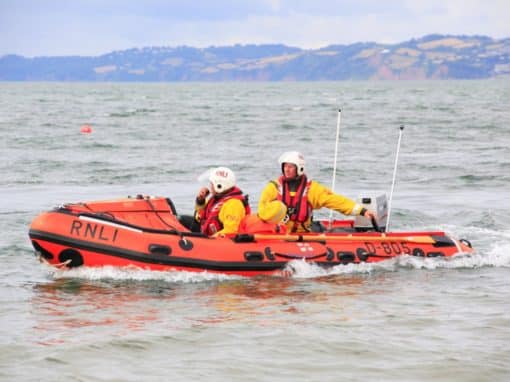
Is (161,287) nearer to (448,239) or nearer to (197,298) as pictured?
(197,298)

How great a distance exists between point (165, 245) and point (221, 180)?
96cm

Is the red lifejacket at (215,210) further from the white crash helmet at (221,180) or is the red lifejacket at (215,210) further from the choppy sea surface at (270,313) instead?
the choppy sea surface at (270,313)

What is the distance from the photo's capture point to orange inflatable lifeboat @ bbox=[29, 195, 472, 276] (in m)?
10.1

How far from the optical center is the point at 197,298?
9523mm

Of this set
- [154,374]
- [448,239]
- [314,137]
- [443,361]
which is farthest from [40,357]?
[314,137]

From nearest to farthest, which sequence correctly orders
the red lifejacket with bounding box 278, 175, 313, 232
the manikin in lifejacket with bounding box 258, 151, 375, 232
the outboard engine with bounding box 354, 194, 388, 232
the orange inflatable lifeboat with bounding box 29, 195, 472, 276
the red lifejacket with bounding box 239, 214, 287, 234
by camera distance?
the orange inflatable lifeboat with bounding box 29, 195, 472, 276
the red lifejacket with bounding box 239, 214, 287, 234
the manikin in lifejacket with bounding box 258, 151, 375, 232
the red lifejacket with bounding box 278, 175, 313, 232
the outboard engine with bounding box 354, 194, 388, 232

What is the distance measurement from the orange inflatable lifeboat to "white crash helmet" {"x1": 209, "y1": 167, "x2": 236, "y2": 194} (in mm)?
554

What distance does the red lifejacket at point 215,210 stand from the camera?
10594 mm

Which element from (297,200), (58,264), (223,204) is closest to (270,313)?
(223,204)

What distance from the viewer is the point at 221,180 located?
1049cm

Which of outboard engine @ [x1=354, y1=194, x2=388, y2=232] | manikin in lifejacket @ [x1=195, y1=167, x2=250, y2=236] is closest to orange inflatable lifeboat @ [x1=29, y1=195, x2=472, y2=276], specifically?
manikin in lifejacket @ [x1=195, y1=167, x2=250, y2=236]

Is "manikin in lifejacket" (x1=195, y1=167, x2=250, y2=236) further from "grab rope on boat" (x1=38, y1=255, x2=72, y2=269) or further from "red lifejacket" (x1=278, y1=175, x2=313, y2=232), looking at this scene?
"grab rope on boat" (x1=38, y1=255, x2=72, y2=269)

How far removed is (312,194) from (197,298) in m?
2.22

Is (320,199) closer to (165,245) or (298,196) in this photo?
(298,196)
